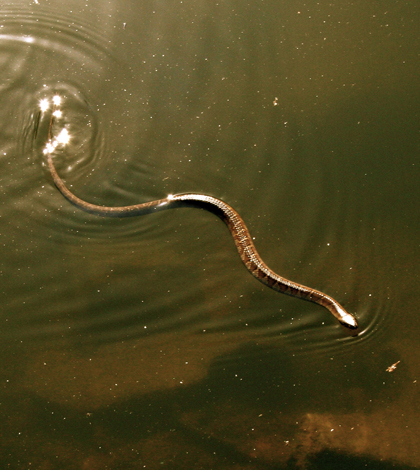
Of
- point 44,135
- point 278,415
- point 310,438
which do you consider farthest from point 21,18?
point 310,438

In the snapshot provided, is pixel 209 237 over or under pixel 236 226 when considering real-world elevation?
under

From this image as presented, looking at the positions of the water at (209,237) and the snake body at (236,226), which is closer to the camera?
the water at (209,237)

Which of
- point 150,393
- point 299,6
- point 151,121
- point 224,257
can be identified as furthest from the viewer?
point 299,6

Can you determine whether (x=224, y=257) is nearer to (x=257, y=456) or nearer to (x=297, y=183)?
(x=297, y=183)
